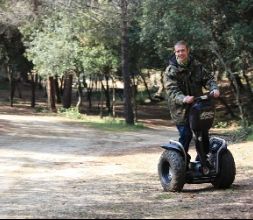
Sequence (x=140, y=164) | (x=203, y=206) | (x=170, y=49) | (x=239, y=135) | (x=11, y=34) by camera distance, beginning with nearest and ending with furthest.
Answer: (x=203, y=206), (x=140, y=164), (x=239, y=135), (x=170, y=49), (x=11, y=34)

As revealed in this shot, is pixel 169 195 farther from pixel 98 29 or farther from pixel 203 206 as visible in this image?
pixel 98 29

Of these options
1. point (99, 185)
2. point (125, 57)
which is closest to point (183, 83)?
point (99, 185)

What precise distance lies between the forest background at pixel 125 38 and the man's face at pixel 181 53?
42.2 feet

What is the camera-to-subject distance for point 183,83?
768 cm

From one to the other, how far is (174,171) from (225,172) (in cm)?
68

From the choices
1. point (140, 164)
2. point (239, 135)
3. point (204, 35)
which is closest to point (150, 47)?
point (204, 35)

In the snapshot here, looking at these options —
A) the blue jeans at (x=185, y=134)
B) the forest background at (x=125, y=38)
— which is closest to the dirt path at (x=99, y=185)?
the blue jeans at (x=185, y=134)

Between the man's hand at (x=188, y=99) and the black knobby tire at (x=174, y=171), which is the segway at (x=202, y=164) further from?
the man's hand at (x=188, y=99)

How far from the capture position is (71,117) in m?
33.1

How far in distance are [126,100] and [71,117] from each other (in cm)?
557

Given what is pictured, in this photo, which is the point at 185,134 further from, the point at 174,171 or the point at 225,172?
the point at 225,172

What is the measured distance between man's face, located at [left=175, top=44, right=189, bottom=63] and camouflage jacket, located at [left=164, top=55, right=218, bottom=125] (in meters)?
0.11

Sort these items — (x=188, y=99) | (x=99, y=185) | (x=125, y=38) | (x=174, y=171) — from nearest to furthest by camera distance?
(x=188, y=99) → (x=174, y=171) → (x=99, y=185) → (x=125, y=38)

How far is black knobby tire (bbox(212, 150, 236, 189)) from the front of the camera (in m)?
7.68
